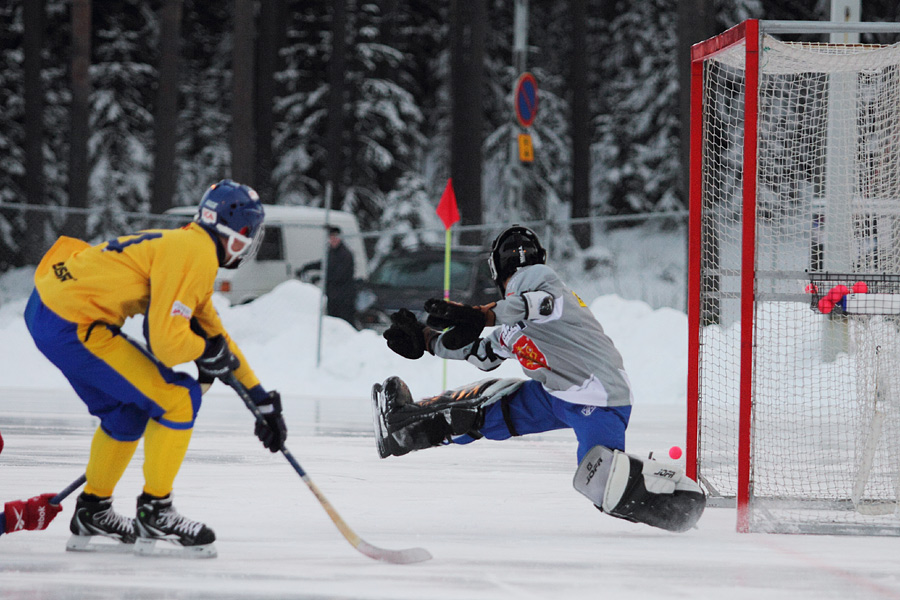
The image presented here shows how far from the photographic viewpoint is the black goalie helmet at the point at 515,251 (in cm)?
470

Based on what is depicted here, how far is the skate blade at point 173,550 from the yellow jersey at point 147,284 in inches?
26.5

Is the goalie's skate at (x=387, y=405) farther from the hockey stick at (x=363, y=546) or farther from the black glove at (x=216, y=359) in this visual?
the black glove at (x=216, y=359)

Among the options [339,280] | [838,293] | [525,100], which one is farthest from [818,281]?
[339,280]

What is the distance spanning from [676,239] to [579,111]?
36.4ft

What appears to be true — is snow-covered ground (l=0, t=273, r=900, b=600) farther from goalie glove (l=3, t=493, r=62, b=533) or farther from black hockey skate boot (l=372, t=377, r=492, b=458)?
black hockey skate boot (l=372, t=377, r=492, b=458)

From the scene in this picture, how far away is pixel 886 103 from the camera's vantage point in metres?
5.53

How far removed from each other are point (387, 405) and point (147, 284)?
5.20 ft

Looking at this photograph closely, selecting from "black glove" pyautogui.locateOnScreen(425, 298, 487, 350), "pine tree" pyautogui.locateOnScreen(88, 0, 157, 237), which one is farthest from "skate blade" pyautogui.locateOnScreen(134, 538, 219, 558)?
"pine tree" pyautogui.locateOnScreen(88, 0, 157, 237)

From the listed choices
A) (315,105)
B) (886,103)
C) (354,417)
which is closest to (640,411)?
(354,417)

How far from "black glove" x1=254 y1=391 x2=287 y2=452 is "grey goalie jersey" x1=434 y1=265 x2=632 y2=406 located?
1034 millimetres

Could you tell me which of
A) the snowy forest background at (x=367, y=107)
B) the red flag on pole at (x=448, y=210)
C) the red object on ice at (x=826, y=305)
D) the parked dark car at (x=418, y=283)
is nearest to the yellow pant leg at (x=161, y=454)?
the red object on ice at (x=826, y=305)

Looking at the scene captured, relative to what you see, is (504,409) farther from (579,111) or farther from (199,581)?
(579,111)

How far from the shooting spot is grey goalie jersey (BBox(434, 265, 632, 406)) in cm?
442

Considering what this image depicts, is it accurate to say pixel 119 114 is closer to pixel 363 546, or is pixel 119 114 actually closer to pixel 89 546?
pixel 89 546
